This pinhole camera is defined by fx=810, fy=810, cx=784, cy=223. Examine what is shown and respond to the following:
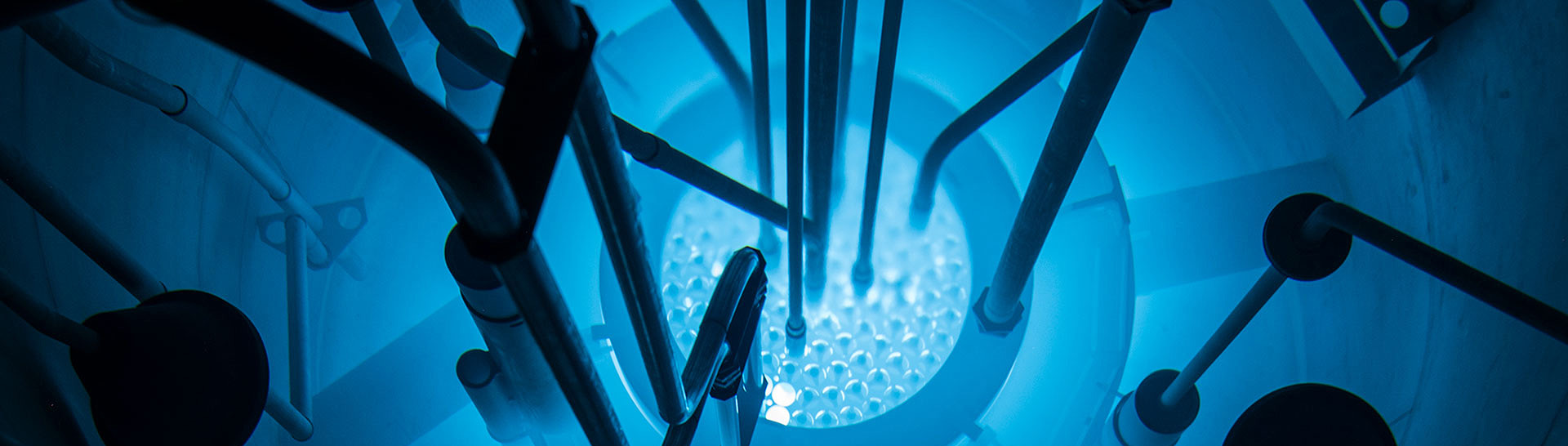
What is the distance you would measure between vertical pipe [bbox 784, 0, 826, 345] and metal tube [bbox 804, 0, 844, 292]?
15 mm

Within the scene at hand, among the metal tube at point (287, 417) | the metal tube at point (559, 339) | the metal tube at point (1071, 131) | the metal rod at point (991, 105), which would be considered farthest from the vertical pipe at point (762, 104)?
the metal tube at point (287, 417)

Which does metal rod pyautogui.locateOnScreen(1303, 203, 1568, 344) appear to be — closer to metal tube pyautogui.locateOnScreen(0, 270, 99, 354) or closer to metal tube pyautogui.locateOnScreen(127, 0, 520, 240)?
metal tube pyautogui.locateOnScreen(127, 0, 520, 240)

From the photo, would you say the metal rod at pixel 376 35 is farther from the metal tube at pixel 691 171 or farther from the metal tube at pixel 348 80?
the metal tube at pixel 348 80

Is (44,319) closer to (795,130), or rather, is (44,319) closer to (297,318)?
(297,318)

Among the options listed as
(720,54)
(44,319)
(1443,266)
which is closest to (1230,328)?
(1443,266)

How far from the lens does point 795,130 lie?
3.25ft

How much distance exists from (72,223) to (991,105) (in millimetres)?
1048

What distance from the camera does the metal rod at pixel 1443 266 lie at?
2.23 ft

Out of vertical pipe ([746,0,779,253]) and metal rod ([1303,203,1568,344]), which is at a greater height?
vertical pipe ([746,0,779,253])

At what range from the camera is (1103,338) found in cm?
120

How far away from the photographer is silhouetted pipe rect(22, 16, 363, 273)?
71 centimetres

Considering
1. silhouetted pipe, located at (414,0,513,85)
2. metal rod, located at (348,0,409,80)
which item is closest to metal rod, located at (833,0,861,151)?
silhouetted pipe, located at (414,0,513,85)

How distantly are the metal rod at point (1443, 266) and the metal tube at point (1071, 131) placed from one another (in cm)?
23

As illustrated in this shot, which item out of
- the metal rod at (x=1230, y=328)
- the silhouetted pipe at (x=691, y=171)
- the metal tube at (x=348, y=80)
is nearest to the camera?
the metal tube at (x=348, y=80)
